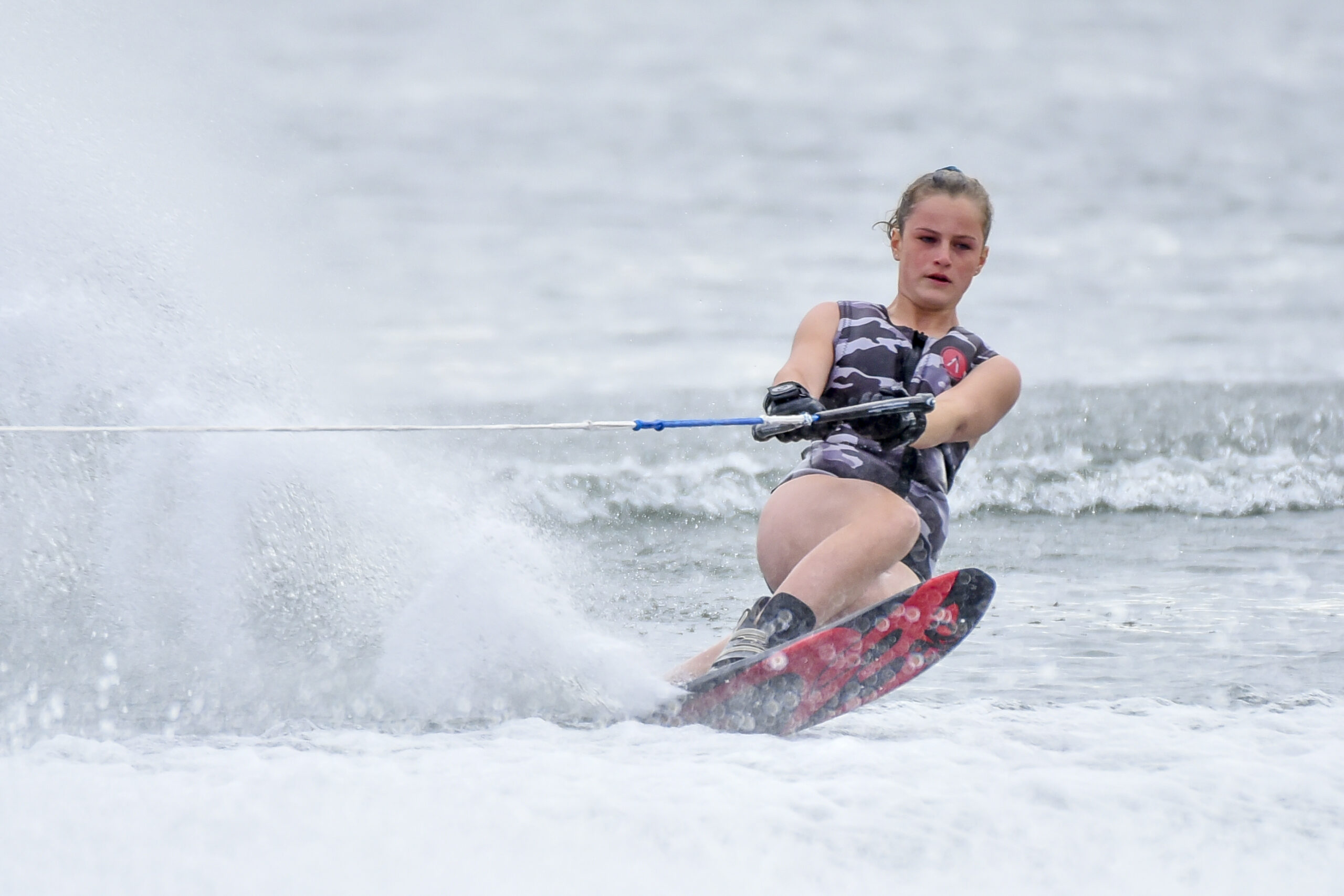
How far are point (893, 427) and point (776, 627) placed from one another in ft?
1.86

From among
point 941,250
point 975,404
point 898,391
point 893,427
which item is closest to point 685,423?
point 893,427

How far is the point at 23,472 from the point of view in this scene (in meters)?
3.57

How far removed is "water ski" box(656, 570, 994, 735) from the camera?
256 cm

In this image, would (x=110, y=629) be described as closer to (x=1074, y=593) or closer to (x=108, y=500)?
(x=108, y=500)

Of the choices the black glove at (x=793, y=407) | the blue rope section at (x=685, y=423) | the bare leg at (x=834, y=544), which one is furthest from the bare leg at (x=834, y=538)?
the blue rope section at (x=685, y=423)

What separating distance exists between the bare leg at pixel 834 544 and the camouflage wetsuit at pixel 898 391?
5 centimetres

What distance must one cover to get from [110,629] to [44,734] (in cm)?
109

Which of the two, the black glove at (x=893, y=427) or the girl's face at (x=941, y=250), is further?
the girl's face at (x=941, y=250)

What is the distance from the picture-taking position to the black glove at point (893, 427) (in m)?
2.51

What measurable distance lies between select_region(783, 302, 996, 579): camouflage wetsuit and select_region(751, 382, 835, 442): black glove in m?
0.34

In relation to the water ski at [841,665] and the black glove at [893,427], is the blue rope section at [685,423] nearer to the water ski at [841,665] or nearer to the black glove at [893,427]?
the black glove at [893,427]

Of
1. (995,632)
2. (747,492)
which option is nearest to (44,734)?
(995,632)

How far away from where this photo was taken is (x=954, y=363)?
291cm

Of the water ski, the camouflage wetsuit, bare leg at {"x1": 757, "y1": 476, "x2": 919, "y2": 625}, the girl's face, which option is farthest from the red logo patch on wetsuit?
the water ski
